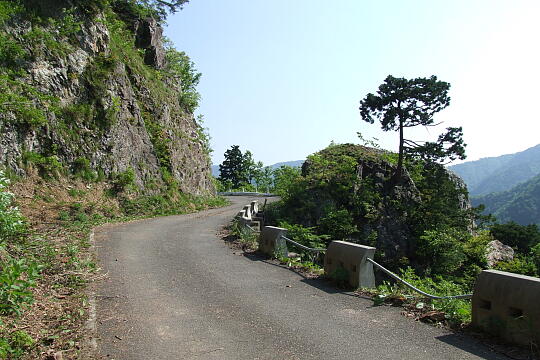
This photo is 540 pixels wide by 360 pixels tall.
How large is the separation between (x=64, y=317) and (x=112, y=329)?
81 cm

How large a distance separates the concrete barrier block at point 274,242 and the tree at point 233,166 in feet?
256

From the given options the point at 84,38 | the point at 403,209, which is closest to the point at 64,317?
the point at 84,38

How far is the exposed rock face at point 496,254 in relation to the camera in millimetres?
28108

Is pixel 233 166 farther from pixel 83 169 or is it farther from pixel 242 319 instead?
pixel 242 319

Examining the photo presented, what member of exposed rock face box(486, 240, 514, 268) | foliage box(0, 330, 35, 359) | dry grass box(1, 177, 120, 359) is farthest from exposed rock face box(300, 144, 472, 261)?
foliage box(0, 330, 35, 359)

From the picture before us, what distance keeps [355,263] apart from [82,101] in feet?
58.0

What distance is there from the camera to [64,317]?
5.92 m

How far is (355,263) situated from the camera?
8000mm

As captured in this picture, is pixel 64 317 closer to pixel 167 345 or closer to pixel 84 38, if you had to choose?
pixel 167 345

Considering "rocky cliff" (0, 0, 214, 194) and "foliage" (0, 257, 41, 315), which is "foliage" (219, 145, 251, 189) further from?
"foliage" (0, 257, 41, 315)

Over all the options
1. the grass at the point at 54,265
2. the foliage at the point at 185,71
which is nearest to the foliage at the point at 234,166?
the foliage at the point at 185,71

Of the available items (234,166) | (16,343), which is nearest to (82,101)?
(16,343)

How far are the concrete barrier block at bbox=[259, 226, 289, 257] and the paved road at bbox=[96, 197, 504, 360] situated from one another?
0.87 m

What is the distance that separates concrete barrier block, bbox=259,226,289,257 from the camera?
439 inches
